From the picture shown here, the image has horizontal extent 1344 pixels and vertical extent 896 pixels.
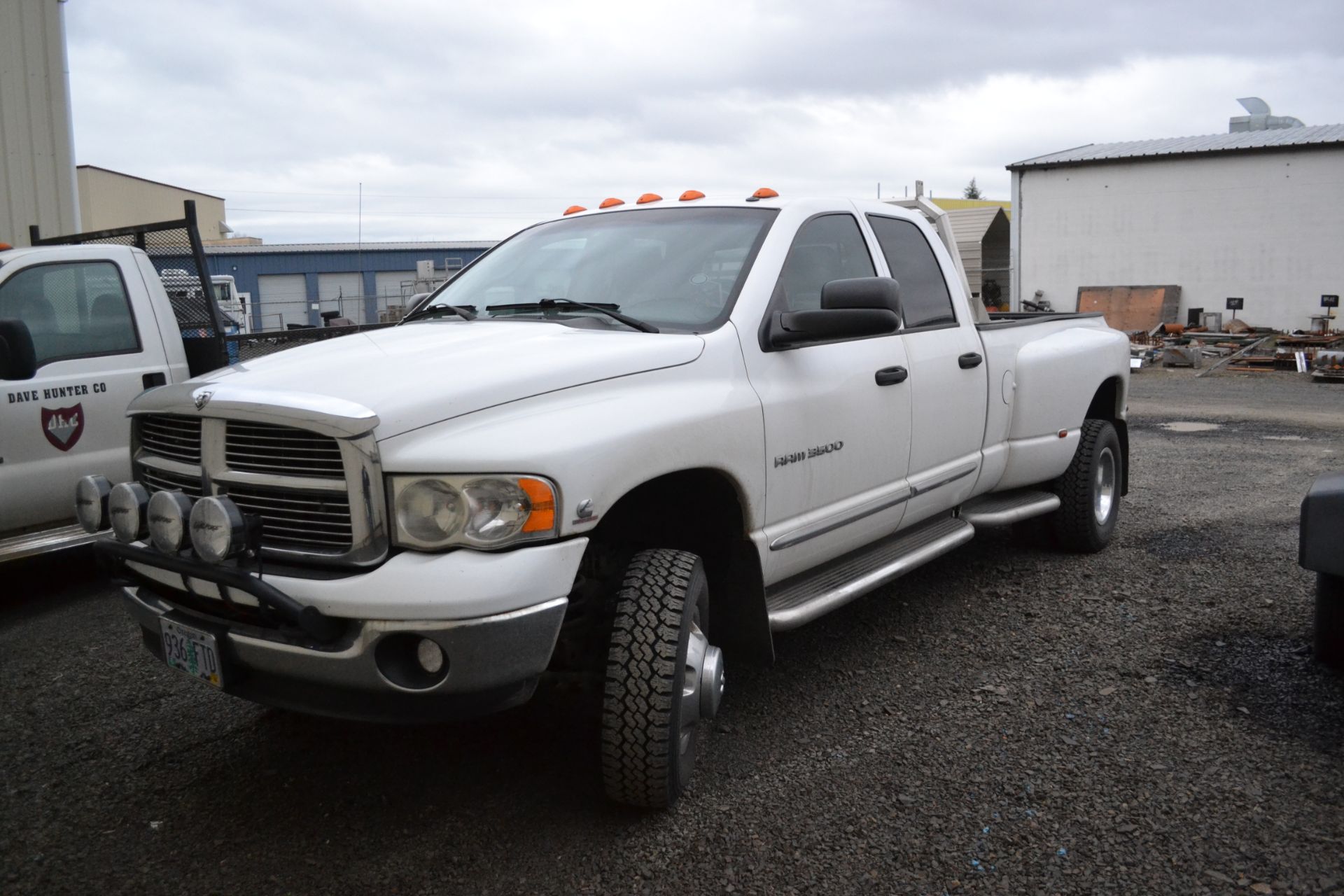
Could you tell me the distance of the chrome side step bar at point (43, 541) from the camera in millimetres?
5234

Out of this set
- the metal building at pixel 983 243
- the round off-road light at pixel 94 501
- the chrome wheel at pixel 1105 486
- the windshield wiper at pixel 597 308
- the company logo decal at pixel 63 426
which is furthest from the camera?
the metal building at pixel 983 243

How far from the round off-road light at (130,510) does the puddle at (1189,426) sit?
403 inches

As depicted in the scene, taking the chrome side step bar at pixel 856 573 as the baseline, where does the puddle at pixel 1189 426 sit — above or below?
below

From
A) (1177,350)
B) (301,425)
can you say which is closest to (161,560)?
(301,425)

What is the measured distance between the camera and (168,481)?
319 centimetres

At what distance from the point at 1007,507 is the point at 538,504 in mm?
3269

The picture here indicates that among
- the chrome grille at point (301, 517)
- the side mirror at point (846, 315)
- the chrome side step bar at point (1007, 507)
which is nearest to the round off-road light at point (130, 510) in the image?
the chrome grille at point (301, 517)

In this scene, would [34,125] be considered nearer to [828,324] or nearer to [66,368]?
[66,368]

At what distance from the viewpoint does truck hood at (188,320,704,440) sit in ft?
9.02

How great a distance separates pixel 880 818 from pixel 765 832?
0.34 metres

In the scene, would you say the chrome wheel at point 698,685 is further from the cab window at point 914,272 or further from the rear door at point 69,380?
the rear door at point 69,380

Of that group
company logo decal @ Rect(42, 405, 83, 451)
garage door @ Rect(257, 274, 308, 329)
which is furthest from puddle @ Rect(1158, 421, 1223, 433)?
garage door @ Rect(257, 274, 308, 329)

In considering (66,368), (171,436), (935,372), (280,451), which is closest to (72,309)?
(66,368)

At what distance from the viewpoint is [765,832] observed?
2990mm
